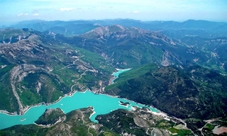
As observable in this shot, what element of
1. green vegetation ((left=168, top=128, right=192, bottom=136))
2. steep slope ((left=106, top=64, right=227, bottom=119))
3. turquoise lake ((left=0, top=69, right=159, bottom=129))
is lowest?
turquoise lake ((left=0, top=69, right=159, bottom=129))

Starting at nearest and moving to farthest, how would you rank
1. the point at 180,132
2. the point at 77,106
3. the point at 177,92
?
Answer: the point at 180,132
the point at 77,106
the point at 177,92

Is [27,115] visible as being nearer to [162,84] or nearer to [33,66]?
[33,66]

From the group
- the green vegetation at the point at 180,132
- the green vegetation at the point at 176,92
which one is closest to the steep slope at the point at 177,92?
the green vegetation at the point at 176,92

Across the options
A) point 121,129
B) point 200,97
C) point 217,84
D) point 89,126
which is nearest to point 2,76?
point 89,126

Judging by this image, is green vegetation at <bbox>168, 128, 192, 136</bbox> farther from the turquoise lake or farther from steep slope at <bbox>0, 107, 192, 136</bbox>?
the turquoise lake

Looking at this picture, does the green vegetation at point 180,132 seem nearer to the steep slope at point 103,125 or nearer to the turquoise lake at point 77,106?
the steep slope at point 103,125

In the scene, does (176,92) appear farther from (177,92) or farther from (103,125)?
(103,125)

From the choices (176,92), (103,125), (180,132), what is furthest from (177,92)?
(103,125)

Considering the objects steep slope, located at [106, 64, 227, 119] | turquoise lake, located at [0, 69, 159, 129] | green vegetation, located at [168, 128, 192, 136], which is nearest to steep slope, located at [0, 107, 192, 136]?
green vegetation, located at [168, 128, 192, 136]

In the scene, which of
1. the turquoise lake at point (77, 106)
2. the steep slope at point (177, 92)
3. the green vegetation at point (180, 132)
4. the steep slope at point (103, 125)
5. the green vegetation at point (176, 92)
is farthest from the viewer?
the green vegetation at point (176, 92)
